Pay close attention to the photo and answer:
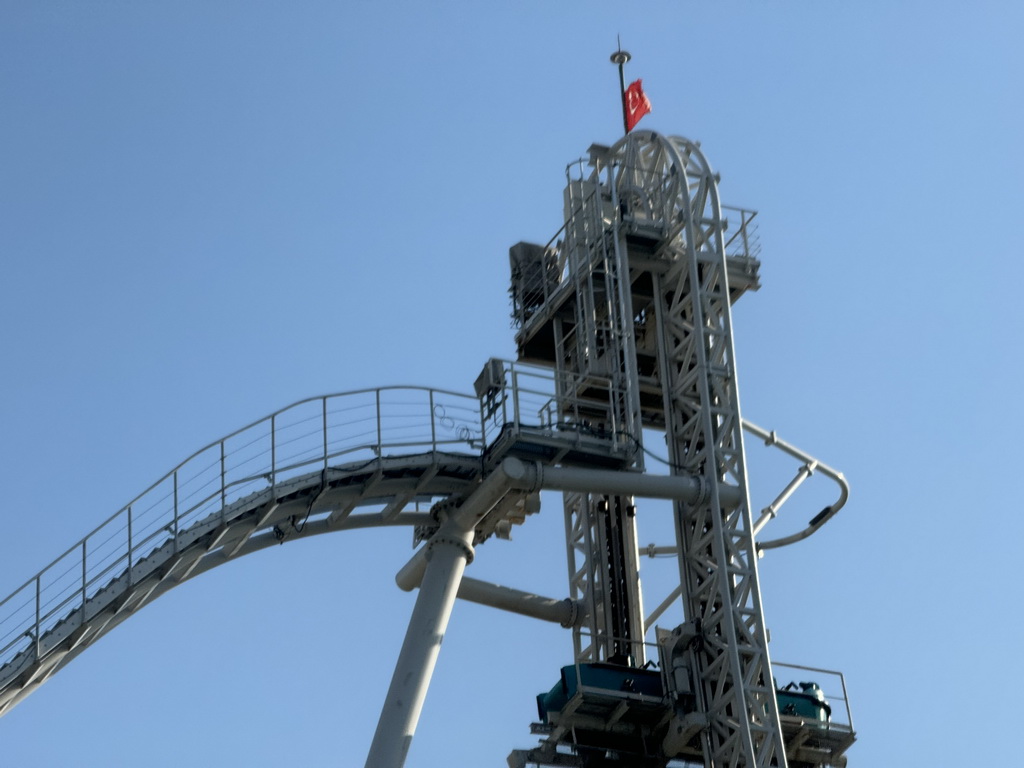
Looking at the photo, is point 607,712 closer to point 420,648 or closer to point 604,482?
point 420,648

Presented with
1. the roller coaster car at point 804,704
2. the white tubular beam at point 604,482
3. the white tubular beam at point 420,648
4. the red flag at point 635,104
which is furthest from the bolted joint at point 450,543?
the red flag at point 635,104

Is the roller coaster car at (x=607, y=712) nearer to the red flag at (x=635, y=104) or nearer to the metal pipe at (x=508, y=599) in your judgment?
the metal pipe at (x=508, y=599)

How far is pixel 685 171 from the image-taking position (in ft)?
155

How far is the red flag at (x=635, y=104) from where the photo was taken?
51500 mm

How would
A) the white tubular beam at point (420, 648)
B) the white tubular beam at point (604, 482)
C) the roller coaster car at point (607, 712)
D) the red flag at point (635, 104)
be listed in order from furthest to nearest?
the red flag at point (635, 104), the roller coaster car at point (607, 712), the white tubular beam at point (604, 482), the white tubular beam at point (420, 648)

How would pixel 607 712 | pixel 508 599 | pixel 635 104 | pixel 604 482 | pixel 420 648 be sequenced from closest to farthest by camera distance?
pixel 420 648 → pixel 604 482 → pixel 607 712 → pixel 508 599 → pixel 635 104

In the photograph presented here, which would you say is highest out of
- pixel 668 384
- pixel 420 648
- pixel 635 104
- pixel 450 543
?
pixel 635 104

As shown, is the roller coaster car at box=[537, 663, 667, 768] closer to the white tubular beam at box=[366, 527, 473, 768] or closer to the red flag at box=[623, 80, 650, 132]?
the white tubular beam at box=[366, 527, 473, 768]

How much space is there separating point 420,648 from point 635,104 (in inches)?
631

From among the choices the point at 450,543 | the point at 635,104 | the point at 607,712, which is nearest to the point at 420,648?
the point at 450,543

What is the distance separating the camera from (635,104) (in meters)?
51.7

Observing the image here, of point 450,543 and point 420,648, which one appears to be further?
point 450,543

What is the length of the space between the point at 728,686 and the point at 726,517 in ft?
10.7

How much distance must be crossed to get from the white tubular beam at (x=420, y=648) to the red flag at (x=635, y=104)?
515 inches
